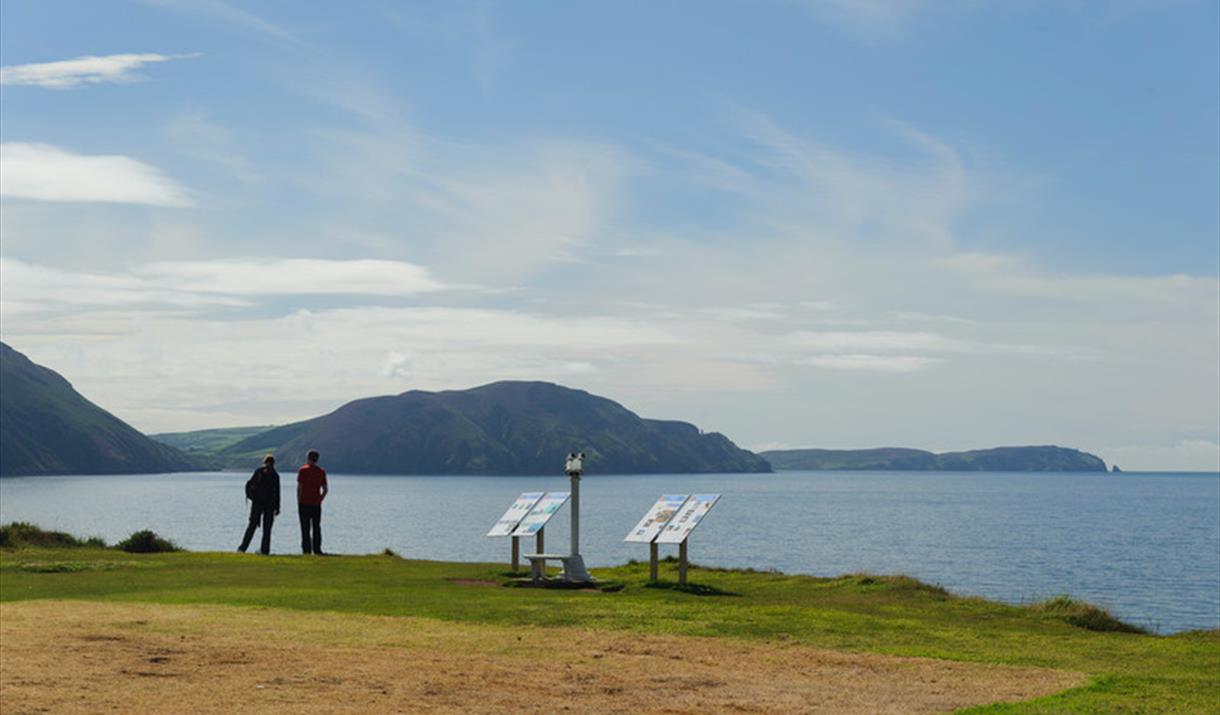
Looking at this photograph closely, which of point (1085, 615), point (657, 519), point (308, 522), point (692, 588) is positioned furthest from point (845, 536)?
point (1085, 615)

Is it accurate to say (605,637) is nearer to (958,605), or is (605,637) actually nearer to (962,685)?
(962,685)

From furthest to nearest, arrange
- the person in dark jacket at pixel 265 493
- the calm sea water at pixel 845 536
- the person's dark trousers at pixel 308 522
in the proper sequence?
the calm sea water at pixel 845 536 → the person in dark jacket at pixel 265 493 → the person's dark trousers at pixel 308 522

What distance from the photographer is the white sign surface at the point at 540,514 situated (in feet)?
83.9

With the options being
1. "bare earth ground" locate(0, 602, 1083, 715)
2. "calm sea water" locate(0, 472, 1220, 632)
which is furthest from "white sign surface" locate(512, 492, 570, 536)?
"calm sea water" locate(0, 472, 1220, 632)

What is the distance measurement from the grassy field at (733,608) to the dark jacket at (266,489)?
263cm

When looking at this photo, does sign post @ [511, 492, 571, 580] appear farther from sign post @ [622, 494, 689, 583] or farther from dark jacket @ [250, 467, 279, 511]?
dark jacket @ [250, 467, 279, 511]

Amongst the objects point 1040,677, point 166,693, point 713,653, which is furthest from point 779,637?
point 166,693

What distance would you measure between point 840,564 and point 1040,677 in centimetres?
5522

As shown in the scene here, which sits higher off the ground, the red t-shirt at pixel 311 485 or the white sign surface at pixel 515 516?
the red t-shirt at pixel 311 485

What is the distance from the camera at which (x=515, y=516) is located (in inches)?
1041

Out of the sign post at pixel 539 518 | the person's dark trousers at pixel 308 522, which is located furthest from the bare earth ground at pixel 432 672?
the person's dark trousers at pixel 308 522

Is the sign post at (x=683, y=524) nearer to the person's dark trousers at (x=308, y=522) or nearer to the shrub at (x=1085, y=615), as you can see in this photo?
the shrub at (x=1085, y=615)

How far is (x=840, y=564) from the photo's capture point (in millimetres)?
68125

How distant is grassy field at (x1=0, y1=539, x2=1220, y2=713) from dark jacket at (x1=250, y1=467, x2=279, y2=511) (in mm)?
2632
